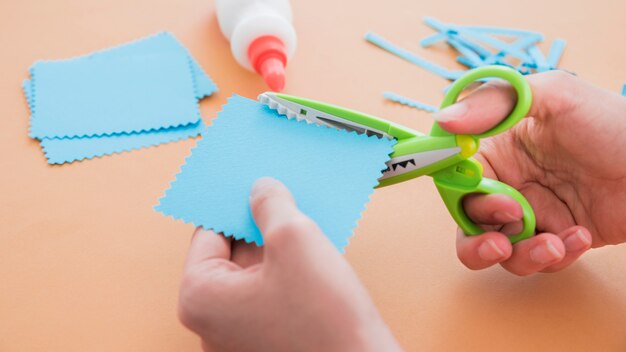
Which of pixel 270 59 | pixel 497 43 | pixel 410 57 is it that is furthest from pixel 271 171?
pixel 497 43

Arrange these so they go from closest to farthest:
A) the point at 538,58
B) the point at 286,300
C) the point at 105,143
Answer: the point at 286,300, the point at 105,143, the point at 538,58

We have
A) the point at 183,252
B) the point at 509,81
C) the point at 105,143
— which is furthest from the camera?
the point at 105,143

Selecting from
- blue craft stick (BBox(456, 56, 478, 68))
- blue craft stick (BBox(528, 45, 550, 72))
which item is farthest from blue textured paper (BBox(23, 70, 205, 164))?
blue craft stick (BBox(528, 45, 550, 72))

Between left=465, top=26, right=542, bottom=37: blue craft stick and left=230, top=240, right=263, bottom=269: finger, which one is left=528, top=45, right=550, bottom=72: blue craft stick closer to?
left=465, top=26, right=542, bottom=37: blue craft stick

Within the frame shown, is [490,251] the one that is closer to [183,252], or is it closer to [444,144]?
[444,144]

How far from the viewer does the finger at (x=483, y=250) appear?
58 cm

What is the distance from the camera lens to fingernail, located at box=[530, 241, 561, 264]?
57 cm

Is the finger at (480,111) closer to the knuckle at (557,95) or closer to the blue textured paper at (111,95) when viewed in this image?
the knuckle at (557,95)

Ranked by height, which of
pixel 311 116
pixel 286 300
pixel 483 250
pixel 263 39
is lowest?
pixel 286 300

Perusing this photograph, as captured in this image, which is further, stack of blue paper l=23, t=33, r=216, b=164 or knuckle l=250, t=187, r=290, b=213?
stack of blue paper l=23, t=33, r=216, b=164

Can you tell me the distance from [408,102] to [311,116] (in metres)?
0.28


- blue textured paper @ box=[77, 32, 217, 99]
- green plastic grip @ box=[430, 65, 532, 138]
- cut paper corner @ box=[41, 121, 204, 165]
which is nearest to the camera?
green plastic grip @ box=[430, 65, 532, 138]

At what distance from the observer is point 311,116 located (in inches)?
23.5

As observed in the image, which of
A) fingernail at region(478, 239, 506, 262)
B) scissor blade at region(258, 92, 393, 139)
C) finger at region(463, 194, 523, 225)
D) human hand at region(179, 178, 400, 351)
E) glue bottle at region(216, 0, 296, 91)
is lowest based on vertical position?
human hand at region(179, 178, 400, 351)
